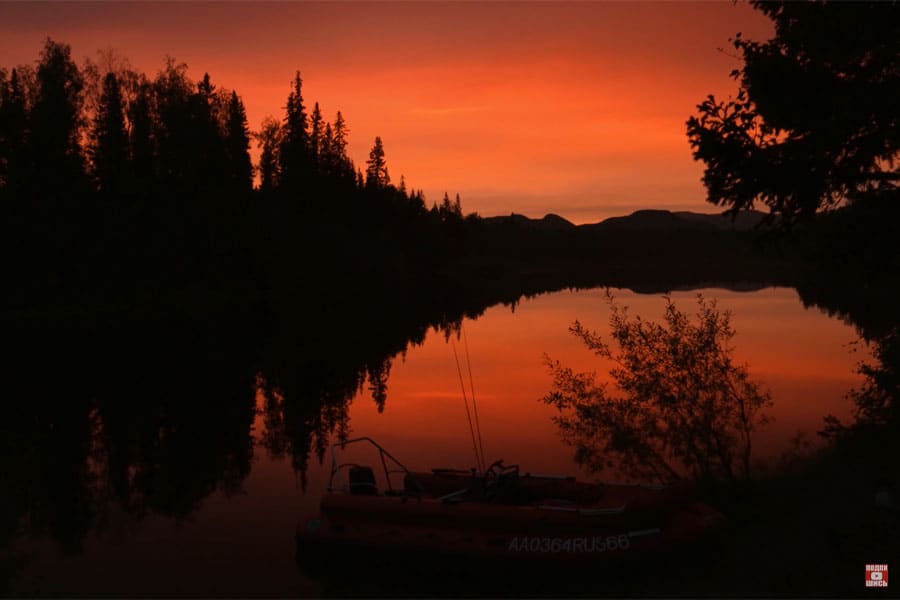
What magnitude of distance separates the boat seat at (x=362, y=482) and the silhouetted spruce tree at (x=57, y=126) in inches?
2199

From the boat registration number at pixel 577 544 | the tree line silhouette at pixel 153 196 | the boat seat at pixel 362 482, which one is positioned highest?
the tree line silhouette at pixel 153 196

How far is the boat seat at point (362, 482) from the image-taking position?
14.2m

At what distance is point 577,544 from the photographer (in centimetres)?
1188

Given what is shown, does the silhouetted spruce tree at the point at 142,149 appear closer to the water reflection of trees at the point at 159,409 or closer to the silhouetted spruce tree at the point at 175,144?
the silhouetted spruce tree at the point at 175,144

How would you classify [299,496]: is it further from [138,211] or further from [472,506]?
[138,211]

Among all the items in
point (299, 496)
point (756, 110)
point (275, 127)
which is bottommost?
point (299, 496)

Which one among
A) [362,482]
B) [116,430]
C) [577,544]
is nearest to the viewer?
[577,544]

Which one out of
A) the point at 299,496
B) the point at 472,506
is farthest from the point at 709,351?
the point at 299,496

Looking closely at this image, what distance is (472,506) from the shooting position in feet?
40.9

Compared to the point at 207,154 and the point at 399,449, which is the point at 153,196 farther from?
the point at 399,449

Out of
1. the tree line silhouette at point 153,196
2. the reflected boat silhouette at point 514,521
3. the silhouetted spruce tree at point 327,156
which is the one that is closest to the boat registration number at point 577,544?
Answer: the reflected boat silhouette at point 514,521

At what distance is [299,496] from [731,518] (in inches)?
359

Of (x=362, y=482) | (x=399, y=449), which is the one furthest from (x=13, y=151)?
(x=362, y=482)

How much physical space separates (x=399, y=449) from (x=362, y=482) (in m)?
7.20
